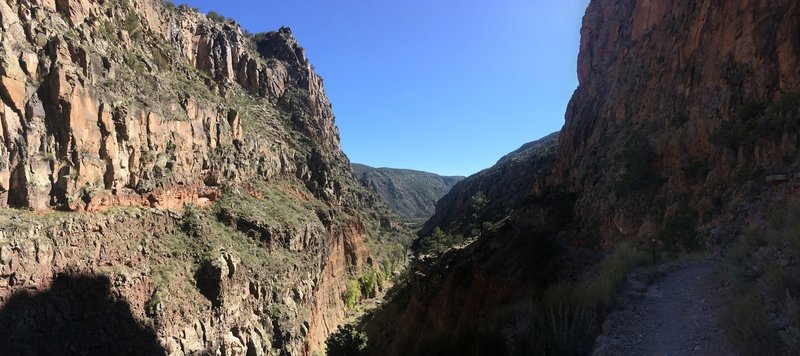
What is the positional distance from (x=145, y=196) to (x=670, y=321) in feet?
89.5

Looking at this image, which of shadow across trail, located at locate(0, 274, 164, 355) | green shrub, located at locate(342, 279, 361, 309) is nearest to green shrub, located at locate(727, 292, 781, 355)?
shadow across trail, located at locate(0, 274, 164, 355)

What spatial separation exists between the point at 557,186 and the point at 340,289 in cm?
2608

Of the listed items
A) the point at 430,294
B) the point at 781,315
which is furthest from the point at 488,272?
the point at 781,315

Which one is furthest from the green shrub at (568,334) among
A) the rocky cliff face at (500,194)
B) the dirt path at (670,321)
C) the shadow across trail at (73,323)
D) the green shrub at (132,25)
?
the green shrub at (132,25)

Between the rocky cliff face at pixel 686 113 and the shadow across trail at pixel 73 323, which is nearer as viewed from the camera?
the rocky cliff face at pixel 686 113

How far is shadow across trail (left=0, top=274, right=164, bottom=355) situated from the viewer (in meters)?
16.5

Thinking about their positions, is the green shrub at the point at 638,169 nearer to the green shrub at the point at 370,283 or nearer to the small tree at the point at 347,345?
the small tree at the point at 347,345

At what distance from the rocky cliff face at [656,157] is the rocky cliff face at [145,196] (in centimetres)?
926

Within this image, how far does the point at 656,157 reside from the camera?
20.0 metres

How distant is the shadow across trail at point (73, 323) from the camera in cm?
1655

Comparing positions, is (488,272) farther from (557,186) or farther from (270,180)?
(270,180)

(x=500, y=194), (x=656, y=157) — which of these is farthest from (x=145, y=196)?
(x=500, y=194)

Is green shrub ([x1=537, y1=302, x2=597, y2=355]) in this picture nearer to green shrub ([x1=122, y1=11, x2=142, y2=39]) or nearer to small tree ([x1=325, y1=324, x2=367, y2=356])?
small tree ([x1=325, y1=324, x2=367, y2=356])

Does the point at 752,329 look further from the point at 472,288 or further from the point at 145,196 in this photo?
the point at 145,196
